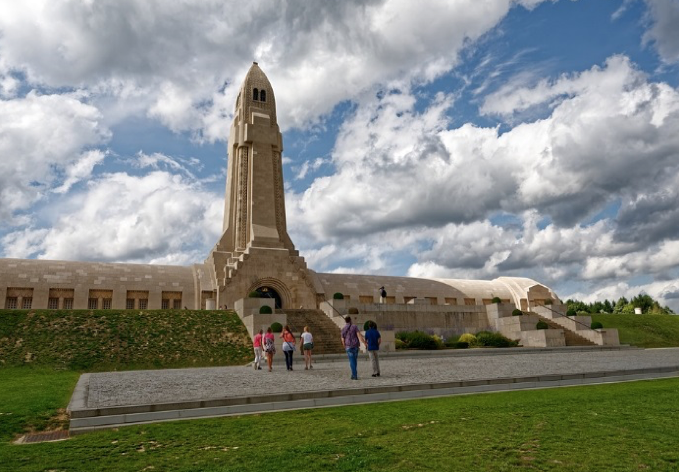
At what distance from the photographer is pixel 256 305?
2945 cm

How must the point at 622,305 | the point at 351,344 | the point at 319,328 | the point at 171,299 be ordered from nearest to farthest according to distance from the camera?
1. the point at 351,344
2. the point at 319,328
3. the point at 171,299
4. the point at 622,305

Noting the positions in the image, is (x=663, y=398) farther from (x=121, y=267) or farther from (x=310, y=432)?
(x=121, y=267)

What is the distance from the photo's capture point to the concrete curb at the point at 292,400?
9.57 metres

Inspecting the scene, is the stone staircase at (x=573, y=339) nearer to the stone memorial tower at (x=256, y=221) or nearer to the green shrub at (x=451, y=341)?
the green shrub at (x=451, y=341)

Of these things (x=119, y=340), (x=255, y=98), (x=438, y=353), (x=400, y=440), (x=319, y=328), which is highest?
(x=255, y=98)

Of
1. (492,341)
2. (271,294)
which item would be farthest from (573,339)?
(271,294)

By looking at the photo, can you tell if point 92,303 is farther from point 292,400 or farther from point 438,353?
point 292,400

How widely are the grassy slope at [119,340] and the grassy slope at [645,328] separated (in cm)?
2663

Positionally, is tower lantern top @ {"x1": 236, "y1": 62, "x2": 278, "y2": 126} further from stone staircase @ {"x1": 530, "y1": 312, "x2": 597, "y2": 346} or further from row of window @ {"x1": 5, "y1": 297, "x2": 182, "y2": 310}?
stone staircase @ {"x1": 530, "y1": 312, "x2": 597, "y2": 346}

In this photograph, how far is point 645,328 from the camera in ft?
122

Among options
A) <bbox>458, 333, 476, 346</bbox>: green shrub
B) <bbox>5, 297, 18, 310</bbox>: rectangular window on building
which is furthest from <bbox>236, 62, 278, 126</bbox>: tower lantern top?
<bbox>458, 333, 476, 346</bbox>: green shrub

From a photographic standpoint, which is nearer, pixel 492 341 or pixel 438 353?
pixel 438 353

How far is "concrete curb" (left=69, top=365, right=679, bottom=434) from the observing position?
377 inches

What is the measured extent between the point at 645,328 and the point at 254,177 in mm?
34309
